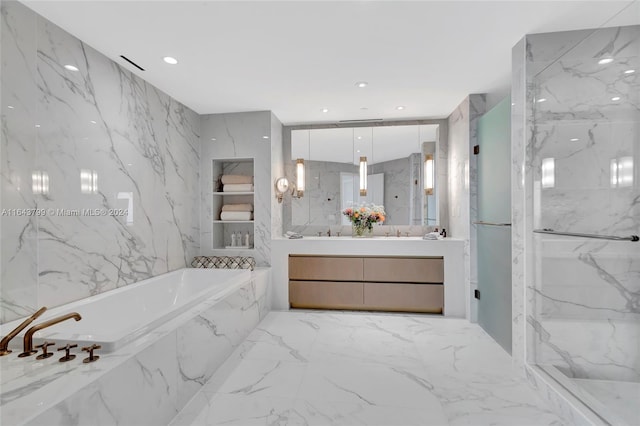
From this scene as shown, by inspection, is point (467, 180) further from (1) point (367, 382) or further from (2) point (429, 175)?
(1) point (367, 382)

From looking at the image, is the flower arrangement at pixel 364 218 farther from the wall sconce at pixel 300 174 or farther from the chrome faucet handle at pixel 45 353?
the chrome faucet handle at pixel 45 353

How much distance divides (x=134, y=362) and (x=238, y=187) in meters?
2.58

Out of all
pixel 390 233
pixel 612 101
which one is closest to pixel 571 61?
pixel 612 101

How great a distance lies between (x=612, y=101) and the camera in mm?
1734

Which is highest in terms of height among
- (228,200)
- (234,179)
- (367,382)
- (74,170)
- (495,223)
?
(234,179)

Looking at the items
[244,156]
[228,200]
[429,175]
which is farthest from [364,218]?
[228,200]

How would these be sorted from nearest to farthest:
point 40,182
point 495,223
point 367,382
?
point 40,182 → point 367,382 → point 495,223

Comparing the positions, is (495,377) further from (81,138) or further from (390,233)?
(81,138)

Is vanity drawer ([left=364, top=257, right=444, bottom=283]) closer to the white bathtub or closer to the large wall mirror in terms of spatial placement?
the large wall mirror

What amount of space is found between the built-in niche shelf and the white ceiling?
3.24 feet

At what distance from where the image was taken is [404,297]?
3564 mm

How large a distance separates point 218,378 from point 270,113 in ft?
9.17

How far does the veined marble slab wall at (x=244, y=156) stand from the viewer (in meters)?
3.75

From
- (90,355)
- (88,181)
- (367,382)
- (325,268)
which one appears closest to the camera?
(90,355)
